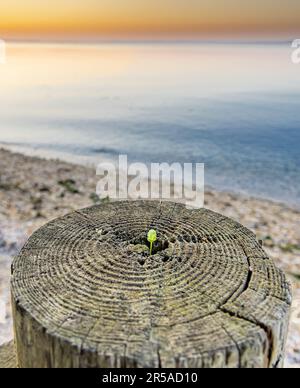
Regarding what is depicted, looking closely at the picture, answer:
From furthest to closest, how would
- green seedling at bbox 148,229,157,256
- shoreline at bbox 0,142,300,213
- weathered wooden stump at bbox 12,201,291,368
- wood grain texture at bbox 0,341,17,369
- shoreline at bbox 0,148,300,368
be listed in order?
shoreline at bbox 0,142,300,213 → shoreline at bbox 0,148,300,368 → wood grain texture at bbox 0,341,17,369 → green seedling at bbox 148,229,157,256 → weathered wooden stump at bbox 12,201,291,368

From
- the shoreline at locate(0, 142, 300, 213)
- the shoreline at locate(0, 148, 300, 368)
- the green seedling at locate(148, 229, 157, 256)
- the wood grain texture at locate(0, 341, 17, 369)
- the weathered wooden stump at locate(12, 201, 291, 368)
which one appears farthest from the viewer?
the shoreline at locate(0, 142, 300, 213)

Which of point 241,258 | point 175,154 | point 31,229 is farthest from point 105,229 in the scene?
point 175,154

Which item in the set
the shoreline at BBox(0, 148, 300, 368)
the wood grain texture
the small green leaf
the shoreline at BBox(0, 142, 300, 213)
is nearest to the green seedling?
the small green leaf

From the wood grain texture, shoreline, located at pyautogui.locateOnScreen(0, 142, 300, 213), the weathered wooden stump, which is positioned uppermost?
shoreline, located at pyautogui.locateOnScreen(0, 142, 300, 213)

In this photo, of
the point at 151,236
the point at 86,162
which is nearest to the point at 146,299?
the point at 151,236

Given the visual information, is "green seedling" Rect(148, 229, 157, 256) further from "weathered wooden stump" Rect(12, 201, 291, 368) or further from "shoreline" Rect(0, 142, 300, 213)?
"shoreline" Rect(0, 142, 300, 213)

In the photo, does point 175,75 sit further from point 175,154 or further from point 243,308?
point 243,308
